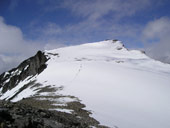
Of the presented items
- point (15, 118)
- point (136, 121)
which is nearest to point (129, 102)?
point (136, 121)

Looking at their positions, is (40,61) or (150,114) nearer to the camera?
(150,114)

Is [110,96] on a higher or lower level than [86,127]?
higher

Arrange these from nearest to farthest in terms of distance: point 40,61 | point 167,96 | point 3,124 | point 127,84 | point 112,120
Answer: point 3,124, point 112,120, point 167,96, point 127,84, point 40,61

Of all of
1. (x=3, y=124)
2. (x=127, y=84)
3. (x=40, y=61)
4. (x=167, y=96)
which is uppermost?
(x=40, y=61)

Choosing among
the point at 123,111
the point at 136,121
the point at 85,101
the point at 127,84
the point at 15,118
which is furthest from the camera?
the point at 127,84

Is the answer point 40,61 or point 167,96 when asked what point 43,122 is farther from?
point 40,61

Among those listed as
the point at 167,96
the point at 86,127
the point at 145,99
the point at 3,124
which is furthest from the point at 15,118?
the point at 167,96

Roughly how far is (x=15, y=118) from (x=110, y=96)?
48.6 ft

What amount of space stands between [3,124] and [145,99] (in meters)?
18.1

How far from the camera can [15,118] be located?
7.44 metres

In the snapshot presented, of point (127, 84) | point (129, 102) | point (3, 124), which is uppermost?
point (127, 84)

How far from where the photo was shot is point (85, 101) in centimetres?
1795

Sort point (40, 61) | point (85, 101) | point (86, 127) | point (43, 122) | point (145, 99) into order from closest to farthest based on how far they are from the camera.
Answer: point (43, 122)
point (86, 127)
point (85, 101)
point (145, 99)
point (40, 61)

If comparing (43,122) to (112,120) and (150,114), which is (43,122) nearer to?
(112,120)
